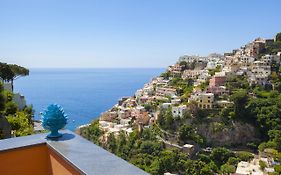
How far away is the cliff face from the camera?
2441 centimetres

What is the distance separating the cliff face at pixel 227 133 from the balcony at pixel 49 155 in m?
24.0

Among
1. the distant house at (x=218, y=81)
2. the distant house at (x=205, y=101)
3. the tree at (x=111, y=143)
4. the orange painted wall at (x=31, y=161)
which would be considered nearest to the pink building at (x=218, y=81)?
the distant house at (x=218, y=81)

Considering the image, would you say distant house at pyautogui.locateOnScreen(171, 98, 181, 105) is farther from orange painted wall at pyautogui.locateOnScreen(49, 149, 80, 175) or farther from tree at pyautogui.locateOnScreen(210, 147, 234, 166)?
orange painted wall at pyautogui.locateOnScreen(49, 149, 80, 175)

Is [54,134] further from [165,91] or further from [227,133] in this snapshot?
[165,91]

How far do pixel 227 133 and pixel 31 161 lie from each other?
80.9ft

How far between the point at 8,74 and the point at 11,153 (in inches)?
593

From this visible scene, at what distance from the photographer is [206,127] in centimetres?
2469

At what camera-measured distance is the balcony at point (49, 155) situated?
48.6 inches

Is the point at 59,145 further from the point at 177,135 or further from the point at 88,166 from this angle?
the point at 177,135

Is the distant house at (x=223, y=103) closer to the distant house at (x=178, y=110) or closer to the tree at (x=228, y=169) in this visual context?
the distant house at (x=178, y=110)

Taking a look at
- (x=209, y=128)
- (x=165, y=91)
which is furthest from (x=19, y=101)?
(x=165, y=91)

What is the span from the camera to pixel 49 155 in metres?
1.57

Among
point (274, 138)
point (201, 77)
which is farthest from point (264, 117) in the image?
point (201, 77)

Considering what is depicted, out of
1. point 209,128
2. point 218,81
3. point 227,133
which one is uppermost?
point 218,81
